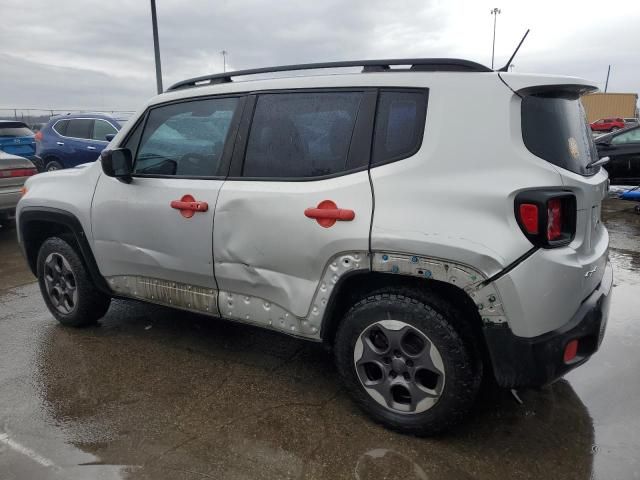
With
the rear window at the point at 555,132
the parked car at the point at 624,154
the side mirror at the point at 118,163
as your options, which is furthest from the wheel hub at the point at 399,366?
the parked car at the point at 624,154

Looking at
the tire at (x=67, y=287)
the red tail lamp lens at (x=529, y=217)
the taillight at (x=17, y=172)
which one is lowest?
the tire at (x=67, y=287)

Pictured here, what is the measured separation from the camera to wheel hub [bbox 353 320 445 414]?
2.43 meters

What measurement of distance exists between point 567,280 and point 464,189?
1.93 ft

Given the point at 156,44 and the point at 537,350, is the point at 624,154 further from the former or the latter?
the point at 156,44

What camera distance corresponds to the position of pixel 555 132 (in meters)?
2.38

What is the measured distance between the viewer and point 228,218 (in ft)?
9.61

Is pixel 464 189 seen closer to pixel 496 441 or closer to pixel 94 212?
pixel 496 441

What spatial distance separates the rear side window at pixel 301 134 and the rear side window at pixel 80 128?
10.1 metres

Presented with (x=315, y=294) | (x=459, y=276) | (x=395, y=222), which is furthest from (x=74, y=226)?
(x=459, y=276)

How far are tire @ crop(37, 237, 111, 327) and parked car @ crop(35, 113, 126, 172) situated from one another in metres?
8.07

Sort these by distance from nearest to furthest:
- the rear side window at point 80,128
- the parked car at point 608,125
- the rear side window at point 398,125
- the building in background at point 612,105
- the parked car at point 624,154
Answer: the rear side window at point 398,125, the parked car at point 624,154, the rear side window at point 80,128, the parked car at point 608,125, the building in background at point 612,105

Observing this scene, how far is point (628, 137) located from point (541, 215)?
913 cm

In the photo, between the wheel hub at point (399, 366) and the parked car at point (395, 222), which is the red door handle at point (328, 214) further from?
the wheel hub at point (399, 366)

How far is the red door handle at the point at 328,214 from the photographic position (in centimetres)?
253
